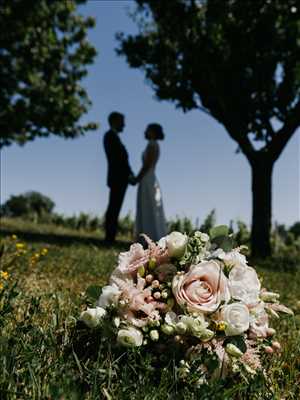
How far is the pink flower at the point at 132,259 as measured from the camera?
2400 mm

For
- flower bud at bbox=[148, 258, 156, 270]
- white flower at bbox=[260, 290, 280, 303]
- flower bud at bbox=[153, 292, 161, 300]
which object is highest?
flower bud at bbox=[148, 258, 156, 270]

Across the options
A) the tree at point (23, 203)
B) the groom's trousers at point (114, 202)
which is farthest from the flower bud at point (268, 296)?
the tree at point (23, 203)

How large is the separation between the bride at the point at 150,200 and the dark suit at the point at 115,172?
427 millimetres

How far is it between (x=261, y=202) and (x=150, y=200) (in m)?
5.70

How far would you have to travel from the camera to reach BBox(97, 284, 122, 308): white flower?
7.29ft

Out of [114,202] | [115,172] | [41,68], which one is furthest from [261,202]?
[41,68]

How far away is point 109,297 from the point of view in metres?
2.23

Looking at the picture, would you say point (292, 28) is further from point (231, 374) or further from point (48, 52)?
point (231, 374)

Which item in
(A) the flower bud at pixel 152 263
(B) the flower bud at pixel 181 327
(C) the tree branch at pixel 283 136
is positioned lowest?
(B) the flower bud at pixel 181 327

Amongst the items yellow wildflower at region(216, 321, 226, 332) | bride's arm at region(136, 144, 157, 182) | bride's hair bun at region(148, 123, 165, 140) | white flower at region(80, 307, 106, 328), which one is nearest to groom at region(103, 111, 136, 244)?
bride's arm at region(136, 144, 157, 182)

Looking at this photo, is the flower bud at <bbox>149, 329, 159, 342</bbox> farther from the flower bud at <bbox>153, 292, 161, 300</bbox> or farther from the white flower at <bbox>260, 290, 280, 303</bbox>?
the white flower at <bbox>260, 290, 280, 303</bbox>

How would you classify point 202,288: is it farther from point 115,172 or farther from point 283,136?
point 283,136

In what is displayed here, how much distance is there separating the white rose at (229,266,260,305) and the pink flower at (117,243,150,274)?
0.43 meters

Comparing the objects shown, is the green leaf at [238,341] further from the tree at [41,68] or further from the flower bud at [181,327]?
the tree at [41,68]
